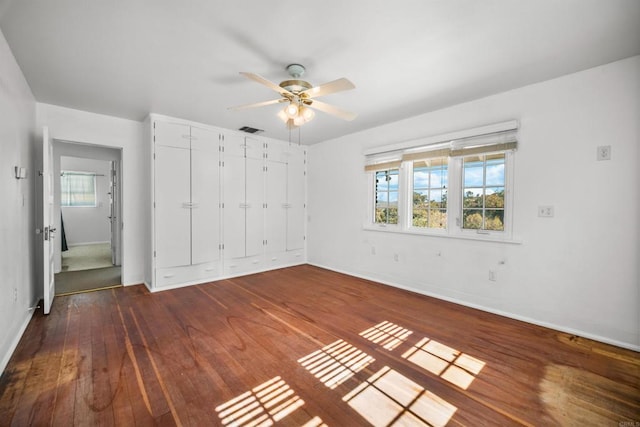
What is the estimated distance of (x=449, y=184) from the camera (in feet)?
11.7

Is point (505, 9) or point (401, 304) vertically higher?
point (505, 9)

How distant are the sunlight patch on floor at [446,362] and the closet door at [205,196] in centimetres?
332

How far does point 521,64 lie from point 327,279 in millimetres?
3618

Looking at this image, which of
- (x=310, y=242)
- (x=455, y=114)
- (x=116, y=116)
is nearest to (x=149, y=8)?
(x=116, y=116)

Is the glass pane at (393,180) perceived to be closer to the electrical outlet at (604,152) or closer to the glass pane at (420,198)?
the glass pane at (420,198)

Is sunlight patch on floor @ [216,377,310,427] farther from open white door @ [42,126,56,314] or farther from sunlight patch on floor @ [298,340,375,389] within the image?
open white door @ [42,126,56,314]

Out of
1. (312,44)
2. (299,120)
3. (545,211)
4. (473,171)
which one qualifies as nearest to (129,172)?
(299,120)

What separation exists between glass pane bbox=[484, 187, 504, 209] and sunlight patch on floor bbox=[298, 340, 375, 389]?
227 cm

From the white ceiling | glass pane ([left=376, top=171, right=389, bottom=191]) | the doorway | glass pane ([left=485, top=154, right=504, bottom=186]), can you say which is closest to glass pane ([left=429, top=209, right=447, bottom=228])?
glass pane ([left=485, top=154, right=504, bottom=186])

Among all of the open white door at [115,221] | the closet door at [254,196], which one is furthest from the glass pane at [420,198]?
the open white door at [115,221]

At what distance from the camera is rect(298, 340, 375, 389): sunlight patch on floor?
2.00m

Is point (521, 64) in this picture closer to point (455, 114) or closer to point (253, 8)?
point (455, 114)

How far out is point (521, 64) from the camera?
2.47 metres

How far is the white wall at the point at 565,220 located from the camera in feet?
7.93
